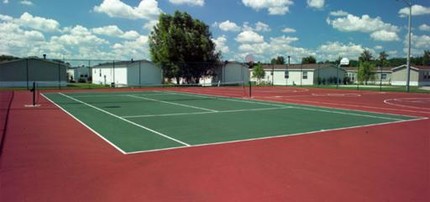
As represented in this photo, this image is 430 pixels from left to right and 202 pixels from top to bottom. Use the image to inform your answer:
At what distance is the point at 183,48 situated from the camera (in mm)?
48594

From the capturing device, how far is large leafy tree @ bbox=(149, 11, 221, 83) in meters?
48.3

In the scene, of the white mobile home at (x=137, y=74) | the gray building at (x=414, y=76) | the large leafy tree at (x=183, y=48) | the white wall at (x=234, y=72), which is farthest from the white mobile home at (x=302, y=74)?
the white mobile home at (x=137, y=74)

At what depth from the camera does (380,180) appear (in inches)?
237

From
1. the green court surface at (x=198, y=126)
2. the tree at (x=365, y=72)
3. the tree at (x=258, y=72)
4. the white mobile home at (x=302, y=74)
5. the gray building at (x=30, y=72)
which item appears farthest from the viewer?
the tree at (x=258, y=72)

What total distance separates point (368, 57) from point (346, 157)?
104261 mm

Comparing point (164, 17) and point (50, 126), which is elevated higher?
point (164, 17)

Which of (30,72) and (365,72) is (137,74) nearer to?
(30,72)

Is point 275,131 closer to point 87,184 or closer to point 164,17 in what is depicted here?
point 87,184

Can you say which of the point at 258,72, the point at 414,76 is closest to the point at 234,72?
the point at 258,72

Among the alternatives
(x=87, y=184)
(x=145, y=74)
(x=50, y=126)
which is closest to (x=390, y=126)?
(x=87, y=184)

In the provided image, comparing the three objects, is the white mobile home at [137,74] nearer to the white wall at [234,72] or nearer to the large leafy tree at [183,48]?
the large leafy tree at [183,48]

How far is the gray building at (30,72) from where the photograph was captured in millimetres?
43344

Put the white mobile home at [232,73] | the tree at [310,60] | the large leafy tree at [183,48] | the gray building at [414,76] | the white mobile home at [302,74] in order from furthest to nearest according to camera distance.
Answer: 1. the tree at [310,60]
2. the gray building at [414,76]
3. the white mobile home at [302,74]
4. the white mobile home at [232,73]
5. the large leafy tree at [183,48]

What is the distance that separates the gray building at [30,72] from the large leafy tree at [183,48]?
501 inches
